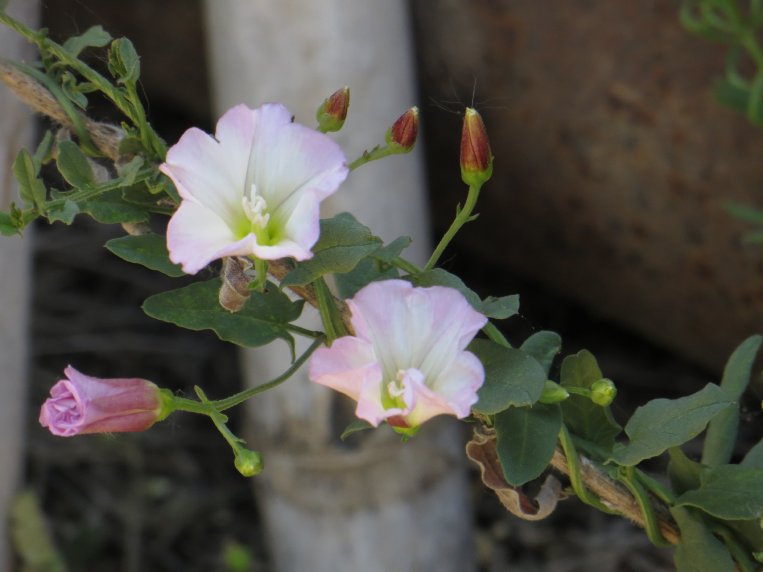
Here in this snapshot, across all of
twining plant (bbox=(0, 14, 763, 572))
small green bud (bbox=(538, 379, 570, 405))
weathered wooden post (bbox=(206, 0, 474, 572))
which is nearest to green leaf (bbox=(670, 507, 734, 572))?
twining plant (bbox=(0, 14, 763, 572))

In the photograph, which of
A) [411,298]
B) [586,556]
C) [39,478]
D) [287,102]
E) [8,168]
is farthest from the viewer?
[39,478]

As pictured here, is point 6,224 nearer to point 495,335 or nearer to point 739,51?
point 495,335

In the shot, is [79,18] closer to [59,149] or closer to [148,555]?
[148,555]

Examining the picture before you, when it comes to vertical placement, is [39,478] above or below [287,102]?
below

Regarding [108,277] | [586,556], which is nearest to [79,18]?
[108,277]

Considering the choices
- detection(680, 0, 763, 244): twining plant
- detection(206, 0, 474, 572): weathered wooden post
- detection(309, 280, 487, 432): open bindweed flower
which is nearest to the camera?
detection(309, 280, 487, 432): open bindweed flower

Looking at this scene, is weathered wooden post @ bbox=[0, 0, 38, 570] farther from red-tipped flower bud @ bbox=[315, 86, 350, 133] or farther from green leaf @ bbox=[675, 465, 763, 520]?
green leaf @ bbox=[675, 465, 763, 520]
